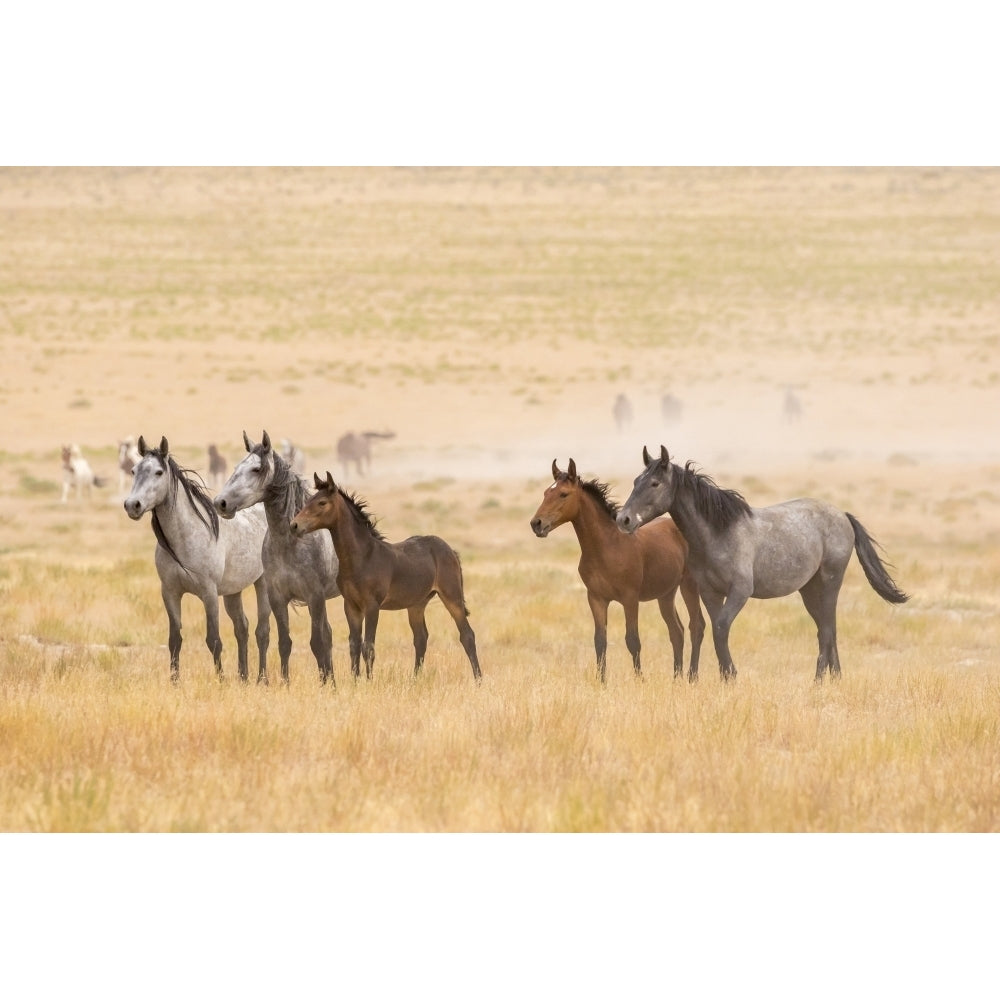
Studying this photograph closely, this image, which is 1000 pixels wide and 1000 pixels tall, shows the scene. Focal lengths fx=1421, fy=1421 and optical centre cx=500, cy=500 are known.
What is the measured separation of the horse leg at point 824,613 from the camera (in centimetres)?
1295

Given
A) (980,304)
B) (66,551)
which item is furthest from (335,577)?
(980,304)

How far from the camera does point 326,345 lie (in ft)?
226

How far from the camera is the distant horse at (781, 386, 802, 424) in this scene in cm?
6184

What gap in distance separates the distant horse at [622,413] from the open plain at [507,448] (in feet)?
0.92

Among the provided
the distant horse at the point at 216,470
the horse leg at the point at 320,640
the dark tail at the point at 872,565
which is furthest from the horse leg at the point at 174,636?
the distant horse at the point at 216,470

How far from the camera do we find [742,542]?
1207cm

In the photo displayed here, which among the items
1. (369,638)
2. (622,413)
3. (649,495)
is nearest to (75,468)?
(622,413)

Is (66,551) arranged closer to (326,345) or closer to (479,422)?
(479,422)

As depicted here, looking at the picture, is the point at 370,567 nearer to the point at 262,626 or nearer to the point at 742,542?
the point at 262,626

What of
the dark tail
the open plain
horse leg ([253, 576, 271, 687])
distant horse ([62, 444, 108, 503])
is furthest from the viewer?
distant horse ([62, 444, 108, 503])

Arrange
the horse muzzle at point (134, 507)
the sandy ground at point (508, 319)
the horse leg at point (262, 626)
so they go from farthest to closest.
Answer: the sandy ground at point (508, 319) → the horse leg at point (262, 626) → the horse muzzle at point (134, 507)

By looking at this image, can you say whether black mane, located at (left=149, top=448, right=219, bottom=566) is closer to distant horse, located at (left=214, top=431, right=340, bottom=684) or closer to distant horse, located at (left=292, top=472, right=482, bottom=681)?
distant horse, located at (left=214, top=431, right=340, bottom=684)

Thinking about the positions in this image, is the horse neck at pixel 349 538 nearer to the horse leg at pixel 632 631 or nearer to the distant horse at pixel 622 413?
the horse leg at pixel 632 631

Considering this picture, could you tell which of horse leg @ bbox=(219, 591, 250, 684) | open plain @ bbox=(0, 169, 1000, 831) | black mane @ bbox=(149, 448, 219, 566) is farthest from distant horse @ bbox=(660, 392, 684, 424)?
black mane @ bbox=(149, 448, 219, 566)
